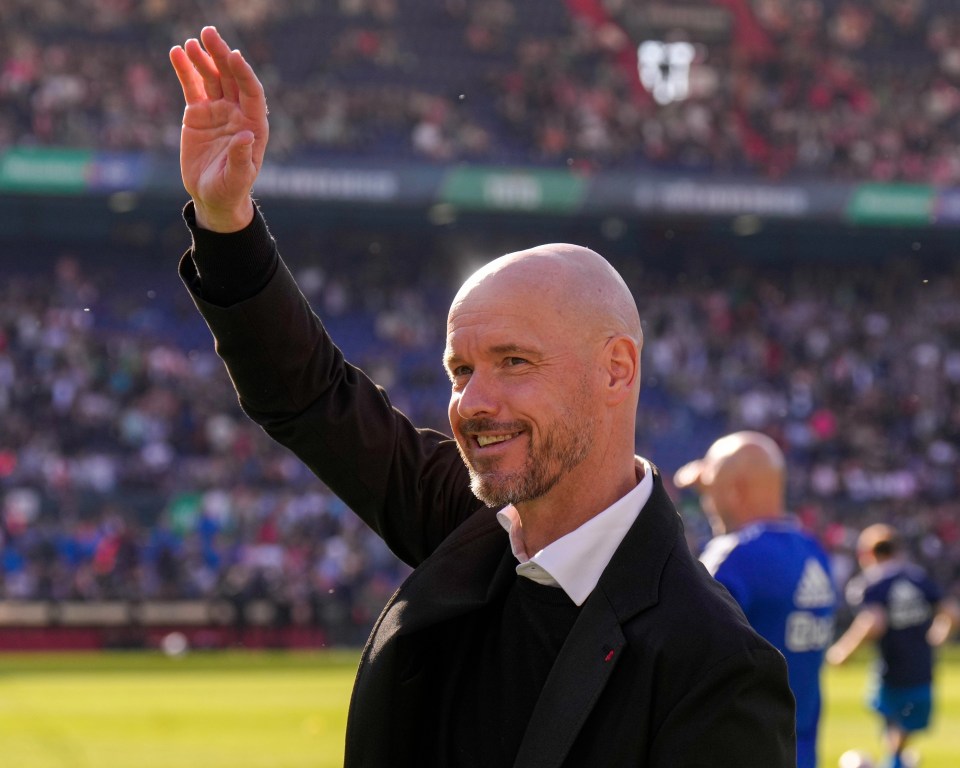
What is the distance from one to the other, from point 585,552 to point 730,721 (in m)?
0.39

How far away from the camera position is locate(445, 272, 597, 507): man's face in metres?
→ 2.54

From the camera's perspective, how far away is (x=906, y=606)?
1130 centimetres

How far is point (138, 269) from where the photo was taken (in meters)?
30.6

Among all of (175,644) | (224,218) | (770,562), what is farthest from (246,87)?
(175,644)

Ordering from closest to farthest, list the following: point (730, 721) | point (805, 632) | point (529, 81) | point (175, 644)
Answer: point (730, 721) < point (805, 632) < point (175, 644) < point (529, 81)

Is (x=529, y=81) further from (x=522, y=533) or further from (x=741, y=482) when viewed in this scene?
(x=522, y=533)

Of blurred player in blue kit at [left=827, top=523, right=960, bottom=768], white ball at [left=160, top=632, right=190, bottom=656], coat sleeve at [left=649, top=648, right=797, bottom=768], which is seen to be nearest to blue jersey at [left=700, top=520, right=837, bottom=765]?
coat sleeve at [left=649, top=648, right=797, bottom=768]

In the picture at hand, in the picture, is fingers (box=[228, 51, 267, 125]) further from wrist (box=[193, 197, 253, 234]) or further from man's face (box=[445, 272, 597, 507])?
man's face (box=[445, 272, 597, 507])

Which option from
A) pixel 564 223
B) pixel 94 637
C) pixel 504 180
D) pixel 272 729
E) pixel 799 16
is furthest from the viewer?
pixel 799 16

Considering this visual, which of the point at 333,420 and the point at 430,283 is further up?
the point at 430,283

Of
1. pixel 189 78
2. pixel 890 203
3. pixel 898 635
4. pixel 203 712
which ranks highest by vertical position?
pixel 890 203

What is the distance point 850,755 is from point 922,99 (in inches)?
1027

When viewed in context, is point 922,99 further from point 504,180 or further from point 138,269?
point 138,269

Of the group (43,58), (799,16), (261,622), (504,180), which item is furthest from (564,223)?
(261,622)
